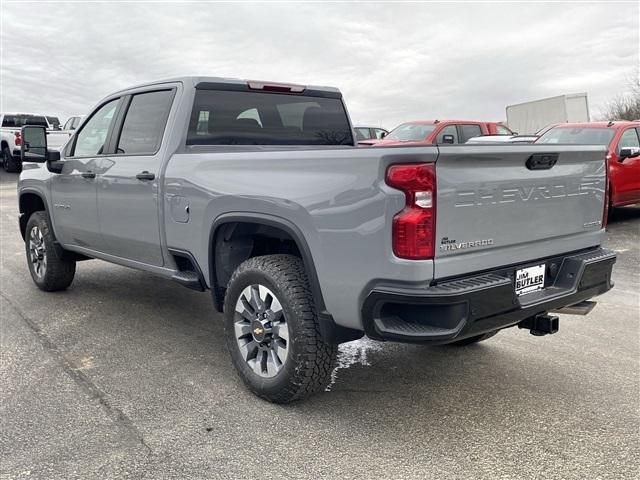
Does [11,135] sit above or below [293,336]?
above

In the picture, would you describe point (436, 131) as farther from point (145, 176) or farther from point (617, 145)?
point (145, 176)

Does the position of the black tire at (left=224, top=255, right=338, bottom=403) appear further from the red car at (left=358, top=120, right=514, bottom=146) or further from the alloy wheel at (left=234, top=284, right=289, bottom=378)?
the red car at (left=358, top=120, right=514, bottom=146)

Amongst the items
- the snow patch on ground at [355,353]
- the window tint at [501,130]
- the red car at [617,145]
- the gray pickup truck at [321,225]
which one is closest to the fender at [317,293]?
the gray pickup truck at [321,225]

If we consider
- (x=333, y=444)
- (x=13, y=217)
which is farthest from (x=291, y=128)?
(x=13, y=217)

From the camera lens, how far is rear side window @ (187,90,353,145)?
4250mm

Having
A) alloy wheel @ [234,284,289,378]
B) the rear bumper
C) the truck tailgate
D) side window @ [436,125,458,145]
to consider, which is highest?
side window @ [436,125,458,145]

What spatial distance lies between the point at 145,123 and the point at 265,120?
895 millimetres

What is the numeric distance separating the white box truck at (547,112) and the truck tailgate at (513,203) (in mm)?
19281

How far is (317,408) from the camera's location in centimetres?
342

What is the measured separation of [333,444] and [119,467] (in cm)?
102

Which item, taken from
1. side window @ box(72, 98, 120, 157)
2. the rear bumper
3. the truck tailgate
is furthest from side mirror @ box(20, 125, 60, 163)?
the truck tailgate

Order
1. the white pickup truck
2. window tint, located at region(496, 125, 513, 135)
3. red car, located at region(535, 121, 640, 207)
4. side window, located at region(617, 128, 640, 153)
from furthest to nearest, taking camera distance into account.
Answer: the white pickup truck < window tint, located at region(496, 125, 513, 135) < side window, located at region(617, 128, 640, 153) < red car, located at region(535, 121, 640, 207)

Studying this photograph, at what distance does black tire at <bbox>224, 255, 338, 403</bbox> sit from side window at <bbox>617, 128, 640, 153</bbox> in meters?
8.42

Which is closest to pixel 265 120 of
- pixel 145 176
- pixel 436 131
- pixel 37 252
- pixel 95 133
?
pixel 145 176
